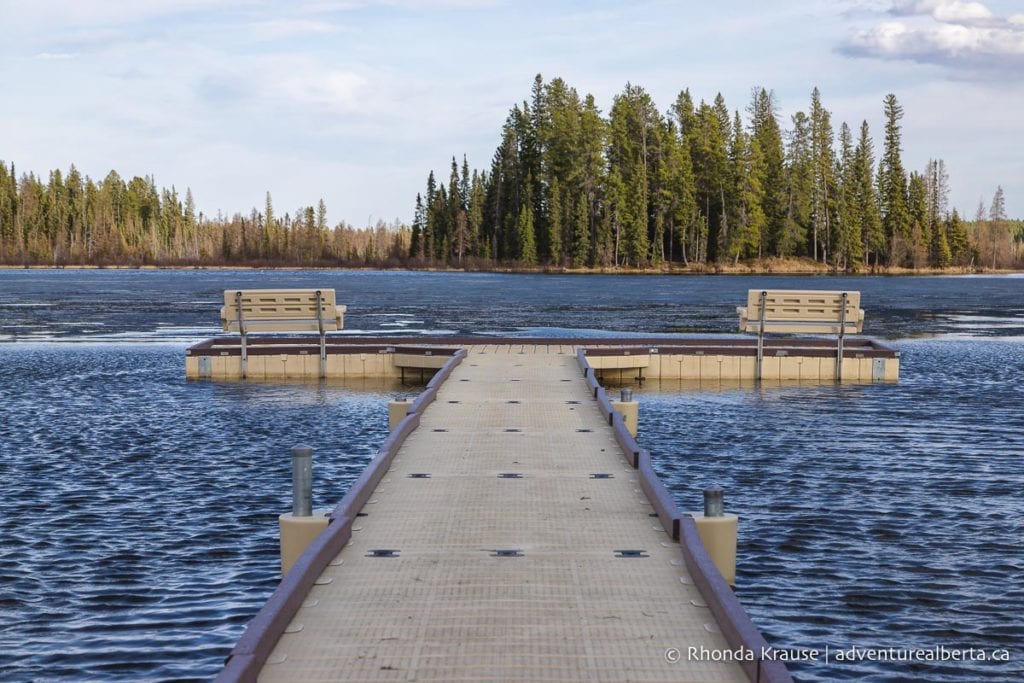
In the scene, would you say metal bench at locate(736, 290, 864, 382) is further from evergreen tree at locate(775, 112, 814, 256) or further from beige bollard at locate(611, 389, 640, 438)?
evergreen tree at locate(775, 112, 814, 256)

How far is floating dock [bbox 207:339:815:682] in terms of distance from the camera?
575 cm

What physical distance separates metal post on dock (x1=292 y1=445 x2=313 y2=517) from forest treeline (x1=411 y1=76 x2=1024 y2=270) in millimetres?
113445


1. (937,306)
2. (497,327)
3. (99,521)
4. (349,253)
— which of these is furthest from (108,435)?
(349,253)

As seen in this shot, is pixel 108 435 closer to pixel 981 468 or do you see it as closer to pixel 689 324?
pixel 981 468

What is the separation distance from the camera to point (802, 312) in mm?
21609

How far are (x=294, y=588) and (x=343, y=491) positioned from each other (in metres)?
5.69

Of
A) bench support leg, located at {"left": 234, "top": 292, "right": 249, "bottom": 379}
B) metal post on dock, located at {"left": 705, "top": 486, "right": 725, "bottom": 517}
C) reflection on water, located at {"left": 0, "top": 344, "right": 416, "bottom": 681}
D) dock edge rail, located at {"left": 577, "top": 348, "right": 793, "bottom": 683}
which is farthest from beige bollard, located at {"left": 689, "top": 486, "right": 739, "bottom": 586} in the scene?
bench support leg, located at {"left": 234, "top": 292, "right": 249, "bottom": 379}

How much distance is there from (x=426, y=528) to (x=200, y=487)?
478cm

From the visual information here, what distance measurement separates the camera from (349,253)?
194875mm

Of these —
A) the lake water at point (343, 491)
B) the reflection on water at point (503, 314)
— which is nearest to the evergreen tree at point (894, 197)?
the reflection on water at point (503, 314)

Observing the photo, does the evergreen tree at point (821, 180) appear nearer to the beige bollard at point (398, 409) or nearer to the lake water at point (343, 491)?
the lake water at point (343, 491)

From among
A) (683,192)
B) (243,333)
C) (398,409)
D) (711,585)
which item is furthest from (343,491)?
(683,192)

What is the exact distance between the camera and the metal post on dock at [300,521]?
8.15 metres

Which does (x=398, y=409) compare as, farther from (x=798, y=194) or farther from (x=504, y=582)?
(x=798, y=194)
